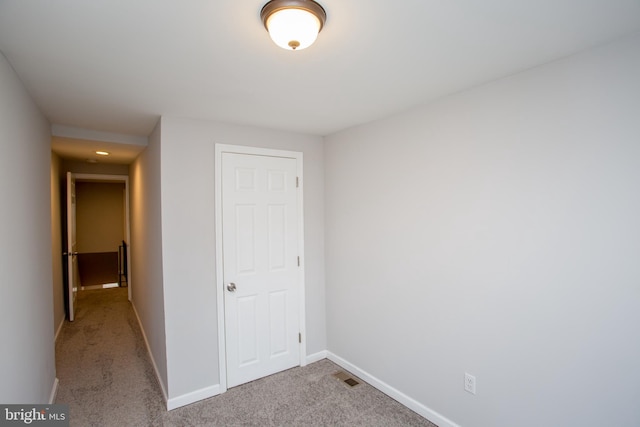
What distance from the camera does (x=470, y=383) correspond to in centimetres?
210

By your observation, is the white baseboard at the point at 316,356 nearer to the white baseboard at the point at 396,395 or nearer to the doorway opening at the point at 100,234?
the white baseboard at the point at 396,395

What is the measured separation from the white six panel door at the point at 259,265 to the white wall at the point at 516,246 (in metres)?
0.85

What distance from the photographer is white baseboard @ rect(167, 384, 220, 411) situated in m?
2.53

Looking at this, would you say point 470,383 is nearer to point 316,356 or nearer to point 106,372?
point 316,356

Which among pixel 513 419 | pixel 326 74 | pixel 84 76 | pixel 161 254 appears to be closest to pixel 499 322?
pixel 513 419

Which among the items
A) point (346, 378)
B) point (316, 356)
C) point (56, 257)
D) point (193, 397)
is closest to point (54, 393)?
point (193, 397)

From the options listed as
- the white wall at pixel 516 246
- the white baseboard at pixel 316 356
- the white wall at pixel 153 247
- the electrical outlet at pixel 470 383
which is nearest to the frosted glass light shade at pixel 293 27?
the white wall at pixel 516 246

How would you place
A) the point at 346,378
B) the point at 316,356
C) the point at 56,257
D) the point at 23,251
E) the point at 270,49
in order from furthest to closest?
the point at 56,257 < the point at 316,356 < the point at 346,378 < the point at 23,251 < the point at 270,49

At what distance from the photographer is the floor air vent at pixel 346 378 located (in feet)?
9.51

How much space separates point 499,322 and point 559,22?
1.64m

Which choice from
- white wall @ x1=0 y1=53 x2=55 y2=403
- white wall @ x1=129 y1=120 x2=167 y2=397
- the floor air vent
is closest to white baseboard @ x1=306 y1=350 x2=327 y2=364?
the floor air vent

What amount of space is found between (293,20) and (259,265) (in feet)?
7.48

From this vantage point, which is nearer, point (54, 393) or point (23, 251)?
point (23, 251)

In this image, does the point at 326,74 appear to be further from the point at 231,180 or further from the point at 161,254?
the point at 161,254
